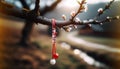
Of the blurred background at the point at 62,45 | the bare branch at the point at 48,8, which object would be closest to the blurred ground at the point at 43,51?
the blurred background at the point at 62,45

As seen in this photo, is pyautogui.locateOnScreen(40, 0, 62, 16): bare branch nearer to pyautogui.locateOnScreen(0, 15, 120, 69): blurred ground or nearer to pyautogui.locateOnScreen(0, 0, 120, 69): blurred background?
pyautogui.locateOnScreen(0, 0, 120, 69): blurred background

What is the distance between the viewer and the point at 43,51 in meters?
2.24

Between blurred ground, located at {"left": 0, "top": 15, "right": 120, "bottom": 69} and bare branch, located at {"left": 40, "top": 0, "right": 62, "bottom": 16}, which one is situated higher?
bare branch, located at {"left": 40, "top": 0, "right": 62, "bottom": 16}

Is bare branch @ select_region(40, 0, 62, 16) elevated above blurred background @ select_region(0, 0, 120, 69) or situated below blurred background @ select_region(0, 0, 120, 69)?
above

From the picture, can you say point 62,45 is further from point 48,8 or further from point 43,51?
point 48,8

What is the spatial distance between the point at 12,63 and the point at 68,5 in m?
0.64

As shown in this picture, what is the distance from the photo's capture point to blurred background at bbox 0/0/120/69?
214cm

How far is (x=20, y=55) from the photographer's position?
7.40 feet

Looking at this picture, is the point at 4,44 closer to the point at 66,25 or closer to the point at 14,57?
the point at 14,57

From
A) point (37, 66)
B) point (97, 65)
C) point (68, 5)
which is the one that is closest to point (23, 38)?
point (37, 66)

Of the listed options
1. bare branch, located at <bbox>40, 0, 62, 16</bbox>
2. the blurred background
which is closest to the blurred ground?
the blurred background

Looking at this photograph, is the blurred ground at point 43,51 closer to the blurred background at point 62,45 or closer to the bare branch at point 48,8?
the blurred background at point 62,45

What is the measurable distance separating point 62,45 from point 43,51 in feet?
0.55

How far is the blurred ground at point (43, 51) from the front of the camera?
2.17m
